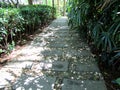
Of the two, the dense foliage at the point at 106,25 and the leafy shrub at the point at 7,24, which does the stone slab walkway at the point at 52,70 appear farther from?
the leafy shrub at the point at 7,24

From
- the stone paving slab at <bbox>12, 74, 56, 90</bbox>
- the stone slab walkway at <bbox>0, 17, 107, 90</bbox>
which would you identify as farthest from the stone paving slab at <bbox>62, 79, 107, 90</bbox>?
the stone paving slab at <bbox>12, 74, 56, 90</bbox>

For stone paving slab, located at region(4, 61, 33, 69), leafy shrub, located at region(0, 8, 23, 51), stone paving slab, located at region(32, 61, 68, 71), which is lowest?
stone paving slab, located at region(32, 61, 68, 71)

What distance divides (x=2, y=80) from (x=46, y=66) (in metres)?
0.91

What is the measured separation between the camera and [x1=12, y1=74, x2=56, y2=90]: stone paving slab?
256 centimetres

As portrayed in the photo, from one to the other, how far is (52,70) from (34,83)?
581mm

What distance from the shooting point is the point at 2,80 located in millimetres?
2770

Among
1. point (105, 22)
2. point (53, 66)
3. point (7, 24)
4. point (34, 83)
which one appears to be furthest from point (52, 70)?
point (7, 24)

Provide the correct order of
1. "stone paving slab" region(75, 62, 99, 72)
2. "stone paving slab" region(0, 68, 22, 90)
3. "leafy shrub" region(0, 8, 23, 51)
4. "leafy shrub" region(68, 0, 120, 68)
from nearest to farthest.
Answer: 1. "stone paving slab" region(0, 68, 22, 90)
2. "leafy shrub" region(68, 0, 120, 68)
3. "stone paving slab" region(75, 62, 99, 72)
4. "leafy shrub" region(0, 8, 23, 51)

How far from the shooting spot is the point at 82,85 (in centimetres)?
266

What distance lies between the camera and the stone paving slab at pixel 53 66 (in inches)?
129

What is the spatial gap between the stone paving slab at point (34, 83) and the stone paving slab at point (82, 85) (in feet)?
0.73

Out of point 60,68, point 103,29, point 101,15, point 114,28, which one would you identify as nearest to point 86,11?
point 101,15

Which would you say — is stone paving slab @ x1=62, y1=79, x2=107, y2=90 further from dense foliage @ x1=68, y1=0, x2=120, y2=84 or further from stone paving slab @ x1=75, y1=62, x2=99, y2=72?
dense foliage @ x1=68, y1=0, x2=120, y2=84

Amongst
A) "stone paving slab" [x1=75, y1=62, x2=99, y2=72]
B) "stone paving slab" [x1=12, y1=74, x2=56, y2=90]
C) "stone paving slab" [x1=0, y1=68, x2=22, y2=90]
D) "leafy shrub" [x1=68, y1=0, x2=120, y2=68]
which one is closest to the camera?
"stone paving slab" [x1=12, y1=74, x2=56, y2=90]
